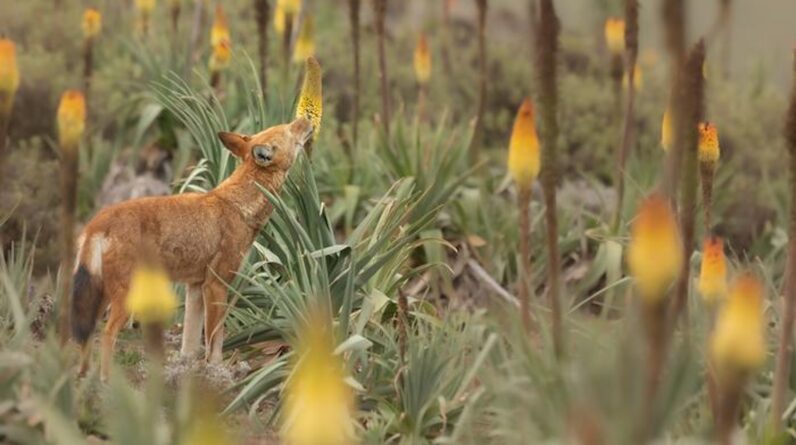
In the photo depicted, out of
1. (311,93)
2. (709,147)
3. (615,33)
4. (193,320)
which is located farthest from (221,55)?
(709,147)

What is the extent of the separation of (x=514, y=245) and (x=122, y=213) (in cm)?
513

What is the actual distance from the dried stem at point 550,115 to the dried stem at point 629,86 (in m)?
2.60

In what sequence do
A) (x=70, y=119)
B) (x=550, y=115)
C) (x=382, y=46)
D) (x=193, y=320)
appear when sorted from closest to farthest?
(x=70, y=119) → (x=550, y=115) → (x=193, y=320) → (x=382, y=46)

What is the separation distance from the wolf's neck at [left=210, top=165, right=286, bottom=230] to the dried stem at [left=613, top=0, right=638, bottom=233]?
202cm

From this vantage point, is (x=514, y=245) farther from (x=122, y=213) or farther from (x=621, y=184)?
(x=122, y=213)

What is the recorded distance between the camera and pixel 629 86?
9977 millimetres

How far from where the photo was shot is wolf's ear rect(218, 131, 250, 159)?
7.14 m

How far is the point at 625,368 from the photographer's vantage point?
4621 millimetres

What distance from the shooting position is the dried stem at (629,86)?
8762 millimetres

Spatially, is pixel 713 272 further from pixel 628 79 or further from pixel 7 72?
pixel 628 79

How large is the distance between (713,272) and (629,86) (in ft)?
13.7

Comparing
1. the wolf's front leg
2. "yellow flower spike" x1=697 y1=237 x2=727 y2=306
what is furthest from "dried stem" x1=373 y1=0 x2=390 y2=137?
"yellow flower spike" x1=697 y1=237 x2=727 y2=306

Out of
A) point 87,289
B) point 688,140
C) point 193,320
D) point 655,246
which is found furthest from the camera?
point 193,320

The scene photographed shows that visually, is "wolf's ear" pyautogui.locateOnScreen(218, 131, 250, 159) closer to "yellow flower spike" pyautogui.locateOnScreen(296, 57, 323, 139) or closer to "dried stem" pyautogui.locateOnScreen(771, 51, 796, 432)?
"yellow flower spike" pyautogui.locateOnScreen(296, 57, 323, 139)
